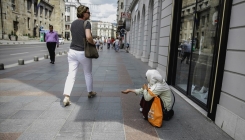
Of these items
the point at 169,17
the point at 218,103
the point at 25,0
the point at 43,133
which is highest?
the point at 25,0

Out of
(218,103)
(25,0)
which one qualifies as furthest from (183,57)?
(25,0)

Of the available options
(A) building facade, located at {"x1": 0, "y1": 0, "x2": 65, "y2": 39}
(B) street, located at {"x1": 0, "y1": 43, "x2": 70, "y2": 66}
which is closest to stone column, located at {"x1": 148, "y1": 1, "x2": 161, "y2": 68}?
(B) street, located at {"x1": 0, "y1": 43, "x2": 70, "y2": 66}

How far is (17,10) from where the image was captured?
43500 millimetres

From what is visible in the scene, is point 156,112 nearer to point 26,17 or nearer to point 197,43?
point 197,43

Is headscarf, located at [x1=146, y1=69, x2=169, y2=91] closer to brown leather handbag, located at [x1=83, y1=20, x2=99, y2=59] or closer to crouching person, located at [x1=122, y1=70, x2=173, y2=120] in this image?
crouching person, located at [x1=122, y1=70, x2=173, y2=120]

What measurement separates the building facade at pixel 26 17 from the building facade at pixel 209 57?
37.5m

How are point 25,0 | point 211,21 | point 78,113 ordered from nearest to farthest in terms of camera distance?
point 78,113, point 211,21, point 25,0

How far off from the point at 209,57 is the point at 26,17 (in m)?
52.7

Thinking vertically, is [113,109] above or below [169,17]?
below

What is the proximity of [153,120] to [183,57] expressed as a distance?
126 inches

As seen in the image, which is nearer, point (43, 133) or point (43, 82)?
point (43, 133)

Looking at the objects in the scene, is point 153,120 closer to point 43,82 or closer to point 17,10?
point 43,82

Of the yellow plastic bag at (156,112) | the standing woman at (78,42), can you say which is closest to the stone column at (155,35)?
the standing woman at (78,42)

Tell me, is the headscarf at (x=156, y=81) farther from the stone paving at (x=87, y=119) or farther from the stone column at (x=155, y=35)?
the stone column at (x=155, y=35)
